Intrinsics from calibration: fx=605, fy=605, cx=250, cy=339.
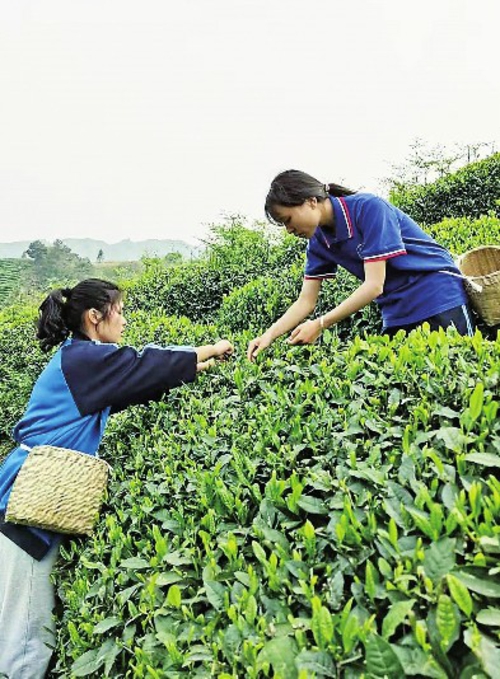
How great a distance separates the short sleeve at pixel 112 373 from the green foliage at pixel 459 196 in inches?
215

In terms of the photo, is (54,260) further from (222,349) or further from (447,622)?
(447,622)

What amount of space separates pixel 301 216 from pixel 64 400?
4.38 ft

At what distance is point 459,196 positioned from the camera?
729cm

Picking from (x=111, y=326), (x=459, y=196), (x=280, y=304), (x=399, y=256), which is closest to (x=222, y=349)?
(x=111, y=326)

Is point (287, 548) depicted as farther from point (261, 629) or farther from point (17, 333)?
point (17, 333)

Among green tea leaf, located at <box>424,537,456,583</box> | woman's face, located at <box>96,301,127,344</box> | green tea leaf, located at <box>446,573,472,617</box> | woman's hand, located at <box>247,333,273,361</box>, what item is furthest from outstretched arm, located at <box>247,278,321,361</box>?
green tea leaf, located at <box>446,573,472,617</box>

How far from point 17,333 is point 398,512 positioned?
20.3 feet

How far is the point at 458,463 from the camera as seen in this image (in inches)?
56.0

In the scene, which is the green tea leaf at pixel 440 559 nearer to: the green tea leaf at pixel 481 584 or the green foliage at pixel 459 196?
the green tea leaf at pixel 481 584

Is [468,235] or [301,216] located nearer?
[301,216]

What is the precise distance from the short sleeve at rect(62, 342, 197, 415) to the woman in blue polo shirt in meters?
0.44

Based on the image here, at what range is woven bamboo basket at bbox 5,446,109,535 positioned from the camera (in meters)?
2.27

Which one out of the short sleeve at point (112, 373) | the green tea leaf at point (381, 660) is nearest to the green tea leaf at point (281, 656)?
the green tea leaf at point (381, 660)

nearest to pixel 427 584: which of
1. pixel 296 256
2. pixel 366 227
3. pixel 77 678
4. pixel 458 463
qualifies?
pixel 458 463
